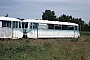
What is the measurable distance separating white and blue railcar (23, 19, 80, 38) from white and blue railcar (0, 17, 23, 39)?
167 centimetres

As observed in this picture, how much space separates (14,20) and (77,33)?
12.9 meters

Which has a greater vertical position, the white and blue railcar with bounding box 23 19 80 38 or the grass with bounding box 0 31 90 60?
the white and blue railcar with bounding box 23 19 80 38

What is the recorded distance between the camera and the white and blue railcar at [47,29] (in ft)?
82.6

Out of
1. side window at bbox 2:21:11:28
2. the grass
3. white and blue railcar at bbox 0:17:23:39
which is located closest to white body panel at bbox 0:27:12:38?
white and blue railcar at bbox 0:17:23:39

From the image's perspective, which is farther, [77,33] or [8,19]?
[77,33]

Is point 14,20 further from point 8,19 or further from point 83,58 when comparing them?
point 83,58

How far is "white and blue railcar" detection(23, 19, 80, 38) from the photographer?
82.6 ft

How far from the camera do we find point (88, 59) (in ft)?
30.7

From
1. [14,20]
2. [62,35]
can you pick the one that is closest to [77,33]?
[62,35]

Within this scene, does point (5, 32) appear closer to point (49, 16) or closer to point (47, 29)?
point (47, 29)

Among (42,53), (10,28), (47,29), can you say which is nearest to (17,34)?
(10,28)

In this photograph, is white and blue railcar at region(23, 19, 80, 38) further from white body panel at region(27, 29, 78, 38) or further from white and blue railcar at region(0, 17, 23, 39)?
white and blue railcar at region(0, 17, 23, 39)

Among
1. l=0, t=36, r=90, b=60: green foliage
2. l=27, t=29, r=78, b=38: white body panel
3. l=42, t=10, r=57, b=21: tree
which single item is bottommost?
l=0, t=36, r=90, b=60: green foliage

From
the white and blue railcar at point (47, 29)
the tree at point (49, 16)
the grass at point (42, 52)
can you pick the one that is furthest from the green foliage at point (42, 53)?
the tree at point (49, 16)
